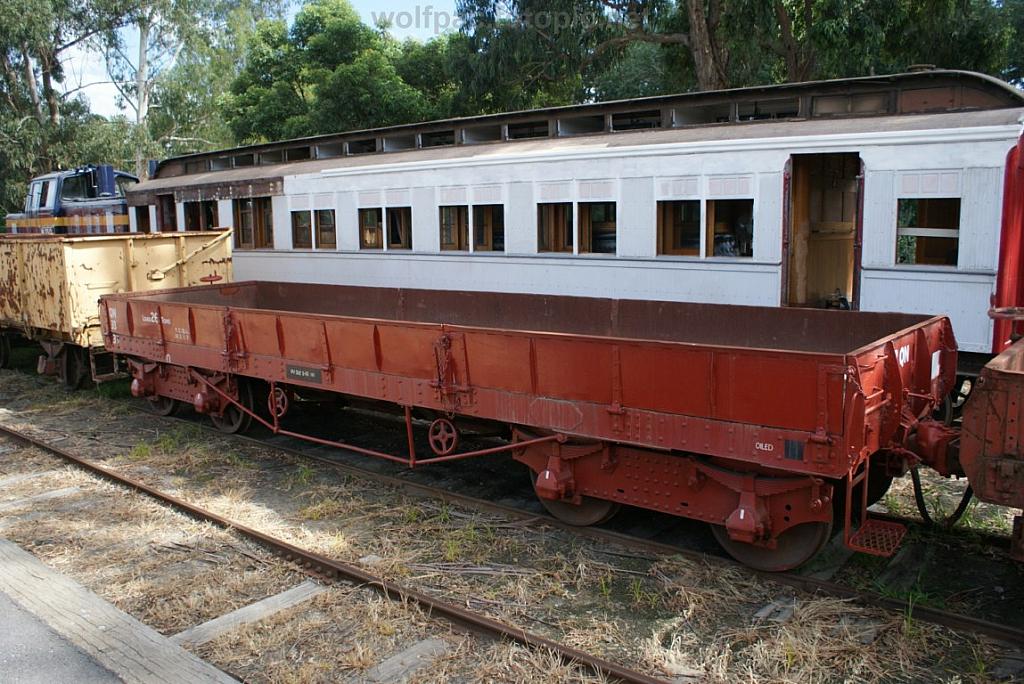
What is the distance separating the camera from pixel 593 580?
17.8 ft

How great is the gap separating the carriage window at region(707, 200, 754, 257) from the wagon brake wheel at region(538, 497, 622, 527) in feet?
13.5

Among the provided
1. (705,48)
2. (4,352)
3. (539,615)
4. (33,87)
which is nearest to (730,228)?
(539,615)

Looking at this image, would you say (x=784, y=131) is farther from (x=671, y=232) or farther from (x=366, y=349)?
(x=366, y=349)

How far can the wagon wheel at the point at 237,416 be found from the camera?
29.6 feet

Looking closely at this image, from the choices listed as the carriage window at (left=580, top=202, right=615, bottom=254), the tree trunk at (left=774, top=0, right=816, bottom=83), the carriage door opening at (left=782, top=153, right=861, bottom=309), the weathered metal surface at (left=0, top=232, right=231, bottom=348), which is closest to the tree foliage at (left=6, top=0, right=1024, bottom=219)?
the tree trunk at (left=774, top=0, right=816, bottom=83)

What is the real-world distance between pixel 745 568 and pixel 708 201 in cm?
495

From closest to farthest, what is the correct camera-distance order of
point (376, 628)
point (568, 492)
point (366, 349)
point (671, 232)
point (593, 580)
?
1. point (376, 628)
2. point (593, 580)
3. point (568, 492)
4. point (366, 349)
5. point (671, 232)

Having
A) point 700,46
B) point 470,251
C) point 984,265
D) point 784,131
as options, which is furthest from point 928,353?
point 700,46

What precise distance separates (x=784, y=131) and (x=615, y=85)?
1949 centimetres

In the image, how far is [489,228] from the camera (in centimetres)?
1131

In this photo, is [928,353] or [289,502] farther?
[289,502]

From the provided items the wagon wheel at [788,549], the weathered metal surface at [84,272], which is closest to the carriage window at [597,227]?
the wagon wheel at [788,549]

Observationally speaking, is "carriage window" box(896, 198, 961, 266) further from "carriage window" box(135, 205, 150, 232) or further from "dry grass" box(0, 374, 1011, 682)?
"carriage window" box(135, 205, 150, 232)

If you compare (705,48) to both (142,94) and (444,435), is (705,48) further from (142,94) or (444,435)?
(142,94)
